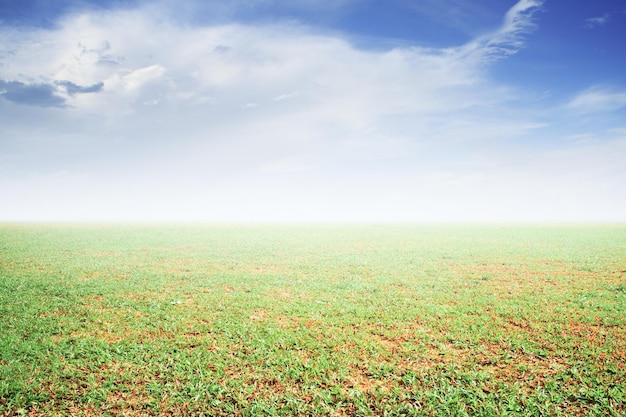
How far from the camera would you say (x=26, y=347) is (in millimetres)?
7734

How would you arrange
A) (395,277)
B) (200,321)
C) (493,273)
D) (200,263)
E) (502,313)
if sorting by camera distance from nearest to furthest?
(200,321)
(502,313)
(395,277)
(493,273)
(200,263)

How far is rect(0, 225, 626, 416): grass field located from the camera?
5715 mm

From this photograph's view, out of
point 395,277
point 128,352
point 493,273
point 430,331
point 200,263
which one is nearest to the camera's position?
point 128,352

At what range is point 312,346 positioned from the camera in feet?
26.0

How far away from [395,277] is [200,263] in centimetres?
1316

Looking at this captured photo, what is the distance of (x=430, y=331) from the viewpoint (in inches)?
353

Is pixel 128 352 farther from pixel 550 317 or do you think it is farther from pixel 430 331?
pixel 550 317

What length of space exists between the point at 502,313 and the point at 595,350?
2.96 m

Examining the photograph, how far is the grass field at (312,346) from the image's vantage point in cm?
571

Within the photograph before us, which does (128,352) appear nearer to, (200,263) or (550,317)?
(550,317)

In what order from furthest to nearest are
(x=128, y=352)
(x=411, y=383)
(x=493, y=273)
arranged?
(x=493, y=273) → (x=128, y=352) → (x=411, y=383)

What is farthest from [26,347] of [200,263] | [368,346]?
[200,263]

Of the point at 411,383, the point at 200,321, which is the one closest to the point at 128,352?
the point at 200,321

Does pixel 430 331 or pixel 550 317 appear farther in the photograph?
pixel 550 317
